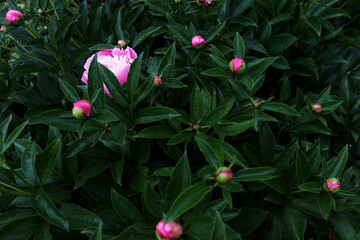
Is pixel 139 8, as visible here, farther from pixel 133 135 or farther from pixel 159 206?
pixel 159 206

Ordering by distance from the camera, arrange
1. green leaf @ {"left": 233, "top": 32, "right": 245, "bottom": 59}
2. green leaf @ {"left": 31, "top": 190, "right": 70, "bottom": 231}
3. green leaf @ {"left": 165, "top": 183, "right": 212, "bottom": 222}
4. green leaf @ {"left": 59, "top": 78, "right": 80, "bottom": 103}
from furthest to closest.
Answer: green leaf @ {"left": 233, "top": 32, "right": 245, "bottom": 59} → green leaf @ {"left": 59, "top": 78, "right": 80, "bottom": 103} → green leaf @ {"left": 31, "top": 190, "right": 70, "bottom": 231} → green leaf @ {"left": 165, "top": 183, "right": 212, "bottom": 222}

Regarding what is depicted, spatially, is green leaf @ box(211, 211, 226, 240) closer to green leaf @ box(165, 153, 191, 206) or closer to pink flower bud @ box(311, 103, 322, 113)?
green leaf @ box(165, 153, 191, 206)

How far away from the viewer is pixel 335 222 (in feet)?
2.70

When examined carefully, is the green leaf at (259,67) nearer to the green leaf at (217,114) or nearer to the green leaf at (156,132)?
the green leaf at (217,114)

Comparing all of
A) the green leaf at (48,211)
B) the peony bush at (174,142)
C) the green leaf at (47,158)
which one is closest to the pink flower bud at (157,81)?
the peony bush at (174,142)

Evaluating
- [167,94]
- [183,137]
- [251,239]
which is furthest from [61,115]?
[251,239]

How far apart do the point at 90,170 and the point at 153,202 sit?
0.98 feet

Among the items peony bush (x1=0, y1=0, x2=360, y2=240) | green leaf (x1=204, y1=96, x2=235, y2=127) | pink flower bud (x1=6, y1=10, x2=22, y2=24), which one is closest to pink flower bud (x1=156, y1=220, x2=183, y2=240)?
peony bush (x1=0, y1=0, x2=360, y2=240)

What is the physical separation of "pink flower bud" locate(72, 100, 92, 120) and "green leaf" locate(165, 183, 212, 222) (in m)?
0.29

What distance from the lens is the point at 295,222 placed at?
0.81 meters

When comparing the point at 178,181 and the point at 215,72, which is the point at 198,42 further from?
the point at 178,181

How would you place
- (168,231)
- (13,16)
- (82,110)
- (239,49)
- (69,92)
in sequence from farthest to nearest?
1. (13,16)
2. (239,49)
3. (69,92)
4. (82,110)
5. (168,231)

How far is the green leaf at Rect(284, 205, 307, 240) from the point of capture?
2.57ft

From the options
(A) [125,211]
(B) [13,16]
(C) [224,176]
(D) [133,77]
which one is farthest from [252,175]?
(B) [13,16]
